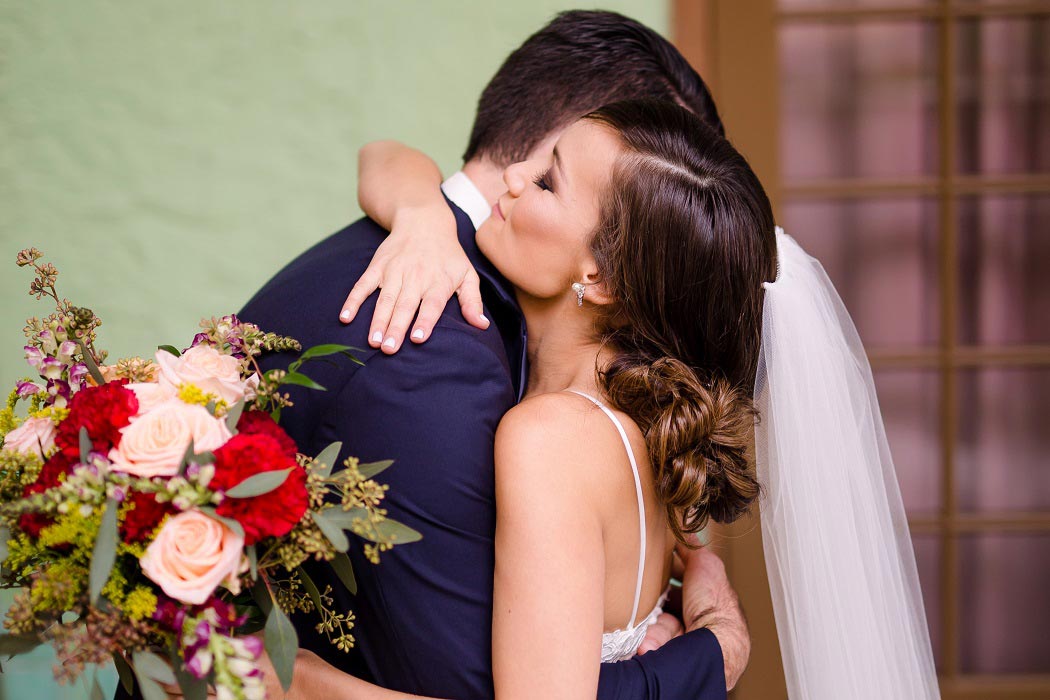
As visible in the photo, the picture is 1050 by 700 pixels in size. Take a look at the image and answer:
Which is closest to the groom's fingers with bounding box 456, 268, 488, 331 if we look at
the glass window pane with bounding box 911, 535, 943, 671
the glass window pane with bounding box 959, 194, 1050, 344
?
the glass window pane with bounding box 959, 194, 1050, 344

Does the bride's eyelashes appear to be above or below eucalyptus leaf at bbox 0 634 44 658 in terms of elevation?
above

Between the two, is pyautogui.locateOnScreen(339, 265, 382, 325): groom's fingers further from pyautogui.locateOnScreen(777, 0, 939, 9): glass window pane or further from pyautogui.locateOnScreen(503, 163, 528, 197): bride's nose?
pyautogui.locateOnScreen(777, 0, 939, 9): glass window pane

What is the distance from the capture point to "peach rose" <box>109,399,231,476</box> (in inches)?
38.4

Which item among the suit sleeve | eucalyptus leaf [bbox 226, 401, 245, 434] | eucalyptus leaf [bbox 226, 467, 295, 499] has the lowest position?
the suit sleeve

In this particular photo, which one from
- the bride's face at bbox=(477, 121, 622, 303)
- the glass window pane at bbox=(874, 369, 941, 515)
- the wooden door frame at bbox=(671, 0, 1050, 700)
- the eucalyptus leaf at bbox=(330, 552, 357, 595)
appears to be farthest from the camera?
the glass window pane at bbox=(874, 369, 941, 515)

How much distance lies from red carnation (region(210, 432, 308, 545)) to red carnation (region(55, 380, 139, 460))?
0.44 ft

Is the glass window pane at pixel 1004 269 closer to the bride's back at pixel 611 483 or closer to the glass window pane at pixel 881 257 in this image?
the glass window pane at pixel 881 257

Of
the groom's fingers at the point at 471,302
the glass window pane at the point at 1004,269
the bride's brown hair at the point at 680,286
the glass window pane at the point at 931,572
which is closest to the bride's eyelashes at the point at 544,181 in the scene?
the bride's brown hair at the point at 680,286

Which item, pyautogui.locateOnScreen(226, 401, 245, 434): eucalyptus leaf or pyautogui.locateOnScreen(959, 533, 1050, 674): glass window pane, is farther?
pyautogui.locateOnScreen(959, 533, 1050, 674): glass window pane

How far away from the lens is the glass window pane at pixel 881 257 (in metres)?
3.00

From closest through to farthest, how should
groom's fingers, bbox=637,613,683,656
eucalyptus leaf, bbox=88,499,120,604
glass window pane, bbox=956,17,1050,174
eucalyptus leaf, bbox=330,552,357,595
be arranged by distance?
eucalyptus leaf, bbox=88,499,120,604 < eucalyptus leaf, bbox=330,552,357,595 < groom's fingers, bbox=637,613,683,656 < glass window pane, bbox=956,17,1050,174

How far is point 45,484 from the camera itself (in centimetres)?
102

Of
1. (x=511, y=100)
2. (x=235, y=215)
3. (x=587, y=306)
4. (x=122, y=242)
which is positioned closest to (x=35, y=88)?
(x=122, y=242)

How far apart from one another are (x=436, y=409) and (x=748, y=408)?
63 cm
